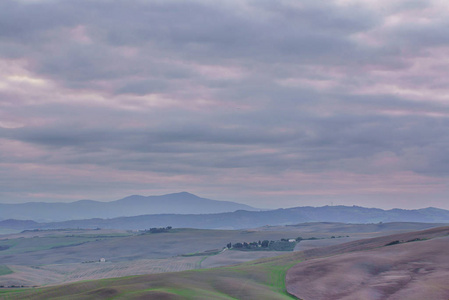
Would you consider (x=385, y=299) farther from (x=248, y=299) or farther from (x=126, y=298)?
(x=126, y=298)

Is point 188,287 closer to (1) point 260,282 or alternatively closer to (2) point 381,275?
(1) point 260,282

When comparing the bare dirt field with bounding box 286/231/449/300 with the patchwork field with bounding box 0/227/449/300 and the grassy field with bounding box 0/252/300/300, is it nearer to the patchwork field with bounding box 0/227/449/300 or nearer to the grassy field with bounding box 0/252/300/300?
the patchwork field with bounding box 0/227/449/300

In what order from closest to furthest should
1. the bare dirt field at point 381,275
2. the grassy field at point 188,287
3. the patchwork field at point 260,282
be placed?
the bare dirt field at point 381,275 < the patchwork field at point 260,282 < the grassy field at point 188,287

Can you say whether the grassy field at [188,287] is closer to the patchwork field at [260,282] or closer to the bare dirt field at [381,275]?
the patchwork field at [260,282]

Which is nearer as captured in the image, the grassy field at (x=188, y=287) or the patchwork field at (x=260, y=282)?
the patchwork field at (x=260, y=282)

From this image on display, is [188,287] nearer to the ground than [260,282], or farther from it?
farther from it

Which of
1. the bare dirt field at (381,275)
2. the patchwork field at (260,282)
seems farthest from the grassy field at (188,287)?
the bare dirt field at (381,275)

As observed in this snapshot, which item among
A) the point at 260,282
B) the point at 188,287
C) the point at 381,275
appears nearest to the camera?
the point at 188,287

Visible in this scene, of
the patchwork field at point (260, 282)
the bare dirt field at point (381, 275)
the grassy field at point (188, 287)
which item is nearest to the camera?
the bare dirt field at point (381, 275)

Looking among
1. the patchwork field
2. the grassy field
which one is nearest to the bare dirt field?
the patchwork field

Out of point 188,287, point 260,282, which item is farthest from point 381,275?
point 188,287
